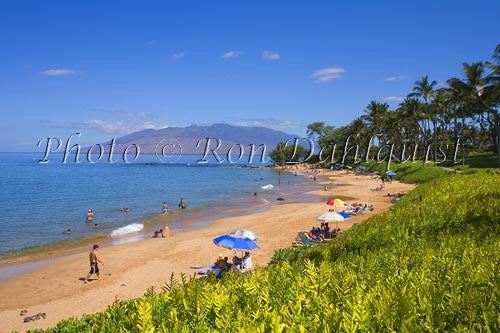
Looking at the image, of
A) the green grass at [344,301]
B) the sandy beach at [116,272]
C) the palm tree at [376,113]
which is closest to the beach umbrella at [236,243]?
the sandy beach at [116,272]

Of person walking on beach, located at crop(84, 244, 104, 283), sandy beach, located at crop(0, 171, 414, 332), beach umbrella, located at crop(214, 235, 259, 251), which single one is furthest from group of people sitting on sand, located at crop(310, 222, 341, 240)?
person walking on beach, located at crop(84, 244, 104, 283)

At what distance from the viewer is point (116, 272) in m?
18.5

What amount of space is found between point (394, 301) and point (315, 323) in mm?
761

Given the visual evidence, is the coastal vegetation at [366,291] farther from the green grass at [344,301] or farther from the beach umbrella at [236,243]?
the beach umbrella at [236,243]

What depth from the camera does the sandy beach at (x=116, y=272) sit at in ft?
46.9

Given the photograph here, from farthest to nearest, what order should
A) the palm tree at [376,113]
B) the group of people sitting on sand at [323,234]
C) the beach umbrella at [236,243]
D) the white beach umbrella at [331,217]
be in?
the palm tree at [376,113], the group of people sitting on sand at [323,234], the white beach umbrella at [331,217], the beach umbrella at [236,243]

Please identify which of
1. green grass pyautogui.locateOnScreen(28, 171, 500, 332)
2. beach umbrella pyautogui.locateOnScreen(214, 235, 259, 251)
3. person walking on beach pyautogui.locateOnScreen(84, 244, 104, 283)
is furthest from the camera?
person walking on beach pyautogui.locateOnScreen(84, 244, 104, 283)

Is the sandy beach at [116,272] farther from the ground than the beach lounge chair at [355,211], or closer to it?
closer to it

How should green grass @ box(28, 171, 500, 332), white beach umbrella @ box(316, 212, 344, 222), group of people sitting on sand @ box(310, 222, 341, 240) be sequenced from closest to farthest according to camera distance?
A: green grass @ box(28, 171, 500, 332), white beach umbrella @ box(316, 212, 344, 222), group of people sitting on sand @ box(310, 222, 341, 240)

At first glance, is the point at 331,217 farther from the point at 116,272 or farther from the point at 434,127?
the point at 434,127

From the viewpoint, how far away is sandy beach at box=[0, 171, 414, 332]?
46.9 feet

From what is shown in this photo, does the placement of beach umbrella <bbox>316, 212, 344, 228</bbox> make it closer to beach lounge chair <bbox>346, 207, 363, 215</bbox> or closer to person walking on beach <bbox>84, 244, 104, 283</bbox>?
beach lounge chair <bbox>346, 207, 363, 215</bbox>

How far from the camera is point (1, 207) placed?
44.6 m

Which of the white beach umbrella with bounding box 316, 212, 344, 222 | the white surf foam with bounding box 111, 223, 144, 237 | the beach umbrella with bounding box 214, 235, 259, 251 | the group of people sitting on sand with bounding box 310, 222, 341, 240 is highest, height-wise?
the white beach umbrella with bounding box 316, 212, 344, 222
